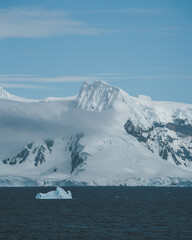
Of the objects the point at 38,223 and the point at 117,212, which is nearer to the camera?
the point at 38,223

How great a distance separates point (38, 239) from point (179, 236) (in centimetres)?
2432

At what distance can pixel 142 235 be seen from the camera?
100688 millimetres

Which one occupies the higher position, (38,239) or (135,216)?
(135,216)

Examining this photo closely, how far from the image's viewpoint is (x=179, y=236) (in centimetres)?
10000

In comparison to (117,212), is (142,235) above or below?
below

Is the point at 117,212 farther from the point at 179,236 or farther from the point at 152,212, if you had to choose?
the point at 179,236

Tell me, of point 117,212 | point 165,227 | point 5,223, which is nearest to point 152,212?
point 117,212

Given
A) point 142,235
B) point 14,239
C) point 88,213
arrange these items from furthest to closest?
point 88,213
point 142,235
point 14,239

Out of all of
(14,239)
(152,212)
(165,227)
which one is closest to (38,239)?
(14,239)

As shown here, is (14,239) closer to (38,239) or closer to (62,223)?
(38,239)

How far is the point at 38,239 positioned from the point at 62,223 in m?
22.4

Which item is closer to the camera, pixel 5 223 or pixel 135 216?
pixel 5 223

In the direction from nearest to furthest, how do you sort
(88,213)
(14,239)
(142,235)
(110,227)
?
(14,239)
(142,235)
(110,227)
(88,213)

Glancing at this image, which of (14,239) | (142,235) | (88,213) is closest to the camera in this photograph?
(14,239)
